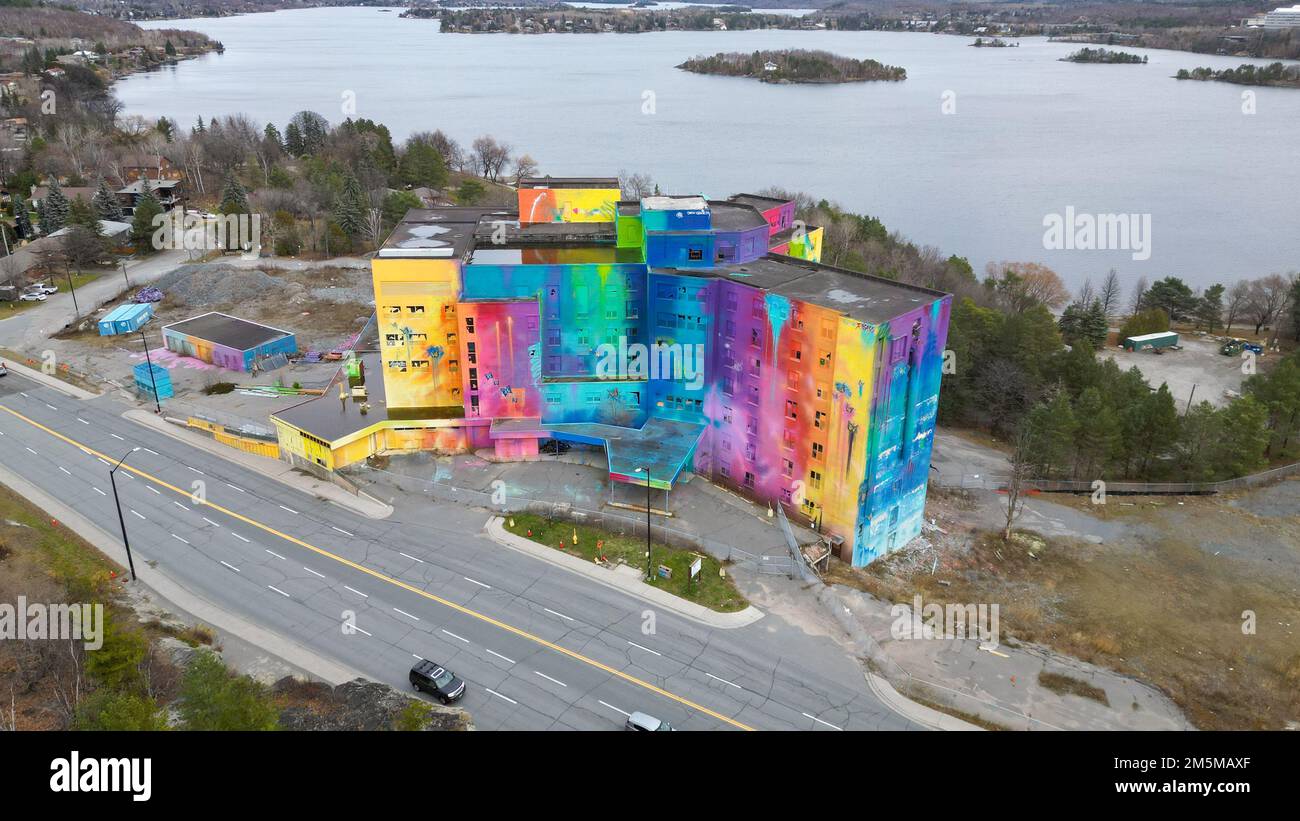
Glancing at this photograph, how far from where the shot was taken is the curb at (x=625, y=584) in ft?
134

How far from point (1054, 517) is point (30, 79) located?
200463 millimetres

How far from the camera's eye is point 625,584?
4334cm

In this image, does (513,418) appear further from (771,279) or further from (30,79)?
(30,79)

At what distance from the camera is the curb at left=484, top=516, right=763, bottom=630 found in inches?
1610

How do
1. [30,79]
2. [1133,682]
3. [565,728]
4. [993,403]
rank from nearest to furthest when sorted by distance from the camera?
[565,728]
[1133,682]
[993,403]
[30,79]

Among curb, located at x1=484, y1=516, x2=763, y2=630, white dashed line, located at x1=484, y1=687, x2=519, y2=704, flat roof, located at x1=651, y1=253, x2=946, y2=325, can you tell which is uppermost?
flat roof, located at x1=651, y1=253, x2=946, y2=325

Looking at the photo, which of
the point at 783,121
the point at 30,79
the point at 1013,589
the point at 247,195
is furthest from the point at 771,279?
the point at 30,79

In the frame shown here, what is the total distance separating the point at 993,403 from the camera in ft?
227

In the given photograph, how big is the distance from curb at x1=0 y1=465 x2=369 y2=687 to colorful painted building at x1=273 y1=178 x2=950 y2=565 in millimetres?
11997

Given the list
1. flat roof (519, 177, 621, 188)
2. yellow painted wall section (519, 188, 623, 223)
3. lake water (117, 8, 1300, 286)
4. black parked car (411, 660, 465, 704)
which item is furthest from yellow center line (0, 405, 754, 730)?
lake water (117, 8, 1300, 286)

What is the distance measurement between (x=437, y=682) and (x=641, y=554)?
14.2 metres

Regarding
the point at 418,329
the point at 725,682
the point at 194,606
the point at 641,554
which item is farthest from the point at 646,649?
the point at 418,329

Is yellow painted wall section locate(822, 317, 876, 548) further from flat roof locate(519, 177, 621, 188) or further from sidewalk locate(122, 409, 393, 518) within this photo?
sidewalk locate(122, 409, 393, 518)

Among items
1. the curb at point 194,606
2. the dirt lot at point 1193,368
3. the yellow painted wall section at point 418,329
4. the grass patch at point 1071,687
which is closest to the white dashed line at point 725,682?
the grass patch at point 1071,687
